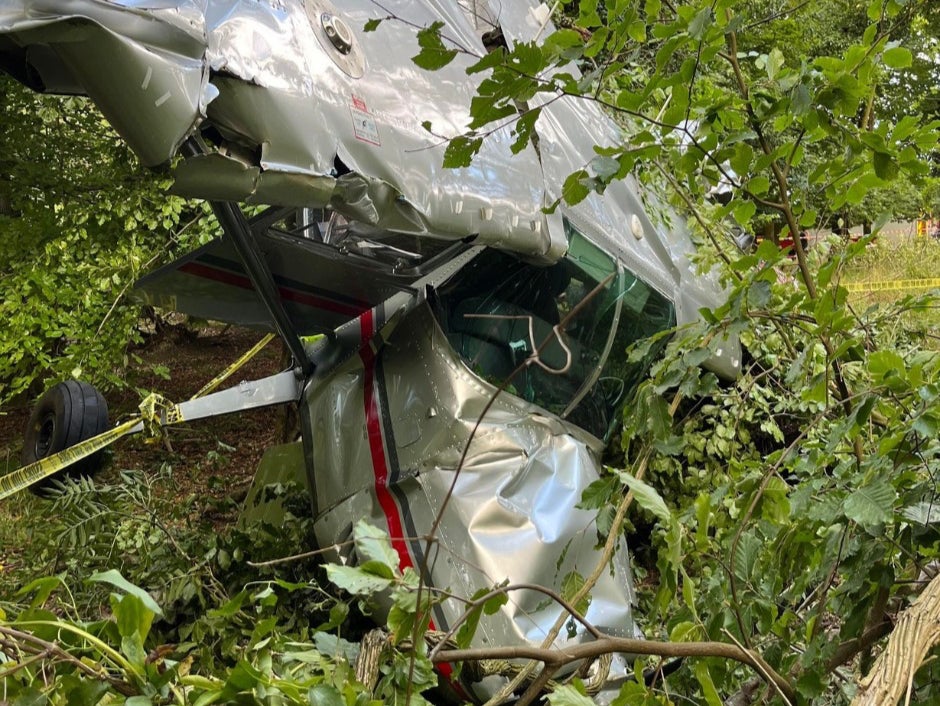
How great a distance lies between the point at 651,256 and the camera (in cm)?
412

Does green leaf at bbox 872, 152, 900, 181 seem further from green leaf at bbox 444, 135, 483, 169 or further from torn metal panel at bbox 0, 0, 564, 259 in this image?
torn metal panel at bbox 0, 0, 564, 259

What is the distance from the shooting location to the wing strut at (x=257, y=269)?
2941 millimetres

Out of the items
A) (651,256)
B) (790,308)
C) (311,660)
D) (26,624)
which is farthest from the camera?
(651,256)

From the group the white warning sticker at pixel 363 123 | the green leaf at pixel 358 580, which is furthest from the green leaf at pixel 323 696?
the white warning sticker at pixel 363 123

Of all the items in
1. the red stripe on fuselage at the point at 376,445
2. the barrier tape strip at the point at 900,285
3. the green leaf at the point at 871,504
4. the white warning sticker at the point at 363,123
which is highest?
the white warning sticker at the point at 363,123

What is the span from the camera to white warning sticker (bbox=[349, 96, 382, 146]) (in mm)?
2361

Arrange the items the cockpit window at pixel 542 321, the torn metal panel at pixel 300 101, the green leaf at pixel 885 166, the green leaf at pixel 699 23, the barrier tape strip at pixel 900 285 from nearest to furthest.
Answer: the green leaf at pixel 699 23 → the green leaf at pixel 885 166 → the torn metal panel at pixel 300 101 → the cockpit window at pixel 542 321 → the barrier tape strip at pixel 900 285

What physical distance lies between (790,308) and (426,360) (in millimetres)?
1821

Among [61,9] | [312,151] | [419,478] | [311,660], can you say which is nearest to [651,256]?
[419,478]

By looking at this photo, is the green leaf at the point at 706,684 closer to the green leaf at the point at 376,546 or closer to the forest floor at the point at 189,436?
the green leaf at the point at 376,546

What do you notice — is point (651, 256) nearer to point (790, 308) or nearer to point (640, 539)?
point (640, 539)

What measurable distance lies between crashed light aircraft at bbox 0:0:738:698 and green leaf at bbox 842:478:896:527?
0.71 metres

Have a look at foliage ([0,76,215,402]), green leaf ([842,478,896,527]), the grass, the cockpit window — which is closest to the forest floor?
foliage ([0,76,215,402])

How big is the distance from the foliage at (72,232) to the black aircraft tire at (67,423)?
17.3 inches
